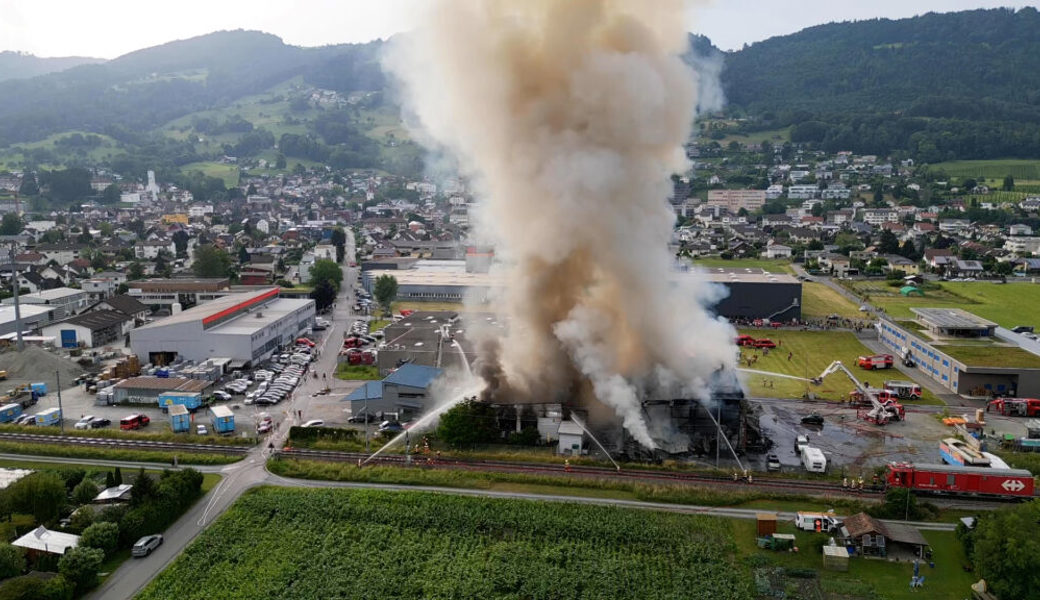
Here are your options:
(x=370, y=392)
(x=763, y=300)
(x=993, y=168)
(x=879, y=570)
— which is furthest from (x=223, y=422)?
(x=993, y=168)

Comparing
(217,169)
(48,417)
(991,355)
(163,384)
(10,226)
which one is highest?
(217,169)

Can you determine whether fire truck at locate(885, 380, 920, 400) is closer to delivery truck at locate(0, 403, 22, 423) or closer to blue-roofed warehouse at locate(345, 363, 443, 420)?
blue-roofed warehouse at locate(345, 363, 443, 420)

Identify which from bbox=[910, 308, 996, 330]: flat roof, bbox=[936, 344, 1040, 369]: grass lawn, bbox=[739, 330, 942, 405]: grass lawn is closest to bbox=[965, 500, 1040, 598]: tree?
bbox=[739, 330, 942, 405]: grass lawn

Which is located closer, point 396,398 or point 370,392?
point 396,398

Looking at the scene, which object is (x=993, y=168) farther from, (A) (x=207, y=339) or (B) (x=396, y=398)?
(A) (x=207, y=339)

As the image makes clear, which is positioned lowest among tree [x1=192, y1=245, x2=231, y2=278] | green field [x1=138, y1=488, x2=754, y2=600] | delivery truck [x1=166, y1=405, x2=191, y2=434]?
green field [x1=138, y1=488, x2=754, y2=600]

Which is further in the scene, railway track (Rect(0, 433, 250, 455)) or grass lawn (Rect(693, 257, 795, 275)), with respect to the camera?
grass lawn (Rect(693, 257, 795, 275))

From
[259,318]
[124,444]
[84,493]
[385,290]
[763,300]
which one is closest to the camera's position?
[84,493]

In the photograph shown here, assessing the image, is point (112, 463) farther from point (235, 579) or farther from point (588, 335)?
point (588, 335)
